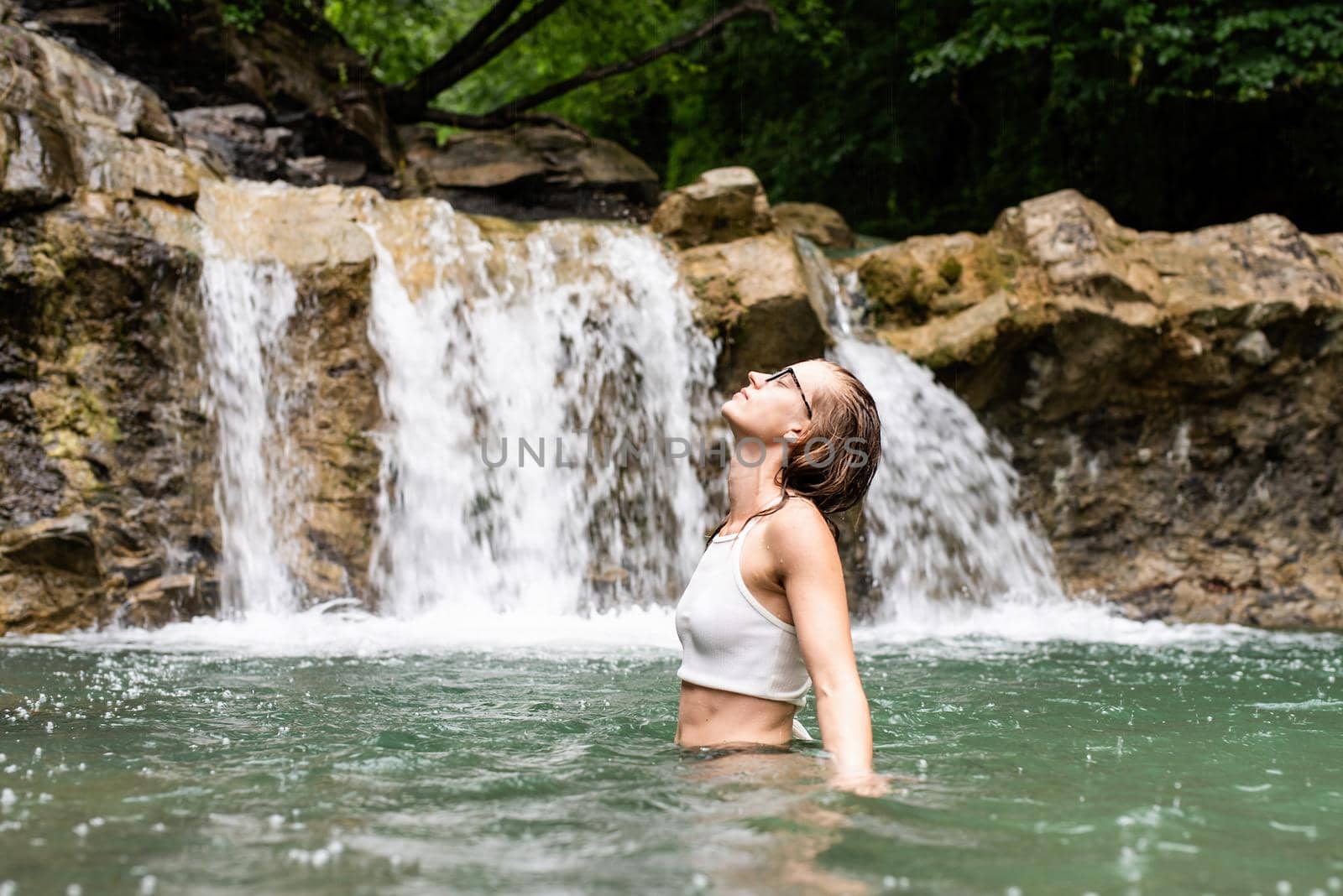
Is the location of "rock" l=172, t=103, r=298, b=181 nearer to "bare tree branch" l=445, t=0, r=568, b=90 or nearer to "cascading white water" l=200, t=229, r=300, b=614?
"bare tree branch" l=445, t=0, r=568, b=90

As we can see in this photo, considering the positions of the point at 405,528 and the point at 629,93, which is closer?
the point at 405,528

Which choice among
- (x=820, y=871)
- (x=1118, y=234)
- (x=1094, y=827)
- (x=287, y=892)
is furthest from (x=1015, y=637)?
(x=287, y=892)

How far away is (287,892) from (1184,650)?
6.44 meters

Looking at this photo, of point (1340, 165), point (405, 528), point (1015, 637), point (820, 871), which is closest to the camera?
point (820, 871)

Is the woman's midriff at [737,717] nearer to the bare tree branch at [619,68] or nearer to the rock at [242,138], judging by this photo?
the rock at [242,138]

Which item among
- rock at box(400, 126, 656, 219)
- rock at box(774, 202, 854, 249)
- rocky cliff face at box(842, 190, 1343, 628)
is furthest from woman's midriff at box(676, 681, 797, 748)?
rock at box(774, 202, 854, 249)

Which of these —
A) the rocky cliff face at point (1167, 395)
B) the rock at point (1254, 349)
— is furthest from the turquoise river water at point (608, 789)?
the rock at point (1254, 349)

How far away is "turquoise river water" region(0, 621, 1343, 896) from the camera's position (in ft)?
7.39

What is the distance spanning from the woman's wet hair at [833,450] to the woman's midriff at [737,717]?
0.49m

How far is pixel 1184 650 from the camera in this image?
285 inches

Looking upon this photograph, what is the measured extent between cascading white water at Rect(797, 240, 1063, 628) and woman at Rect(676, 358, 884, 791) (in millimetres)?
6164

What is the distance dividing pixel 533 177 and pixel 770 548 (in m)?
10.8

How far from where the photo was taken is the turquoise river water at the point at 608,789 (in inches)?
88.7

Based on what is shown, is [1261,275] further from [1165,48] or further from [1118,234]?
[1165,48]
